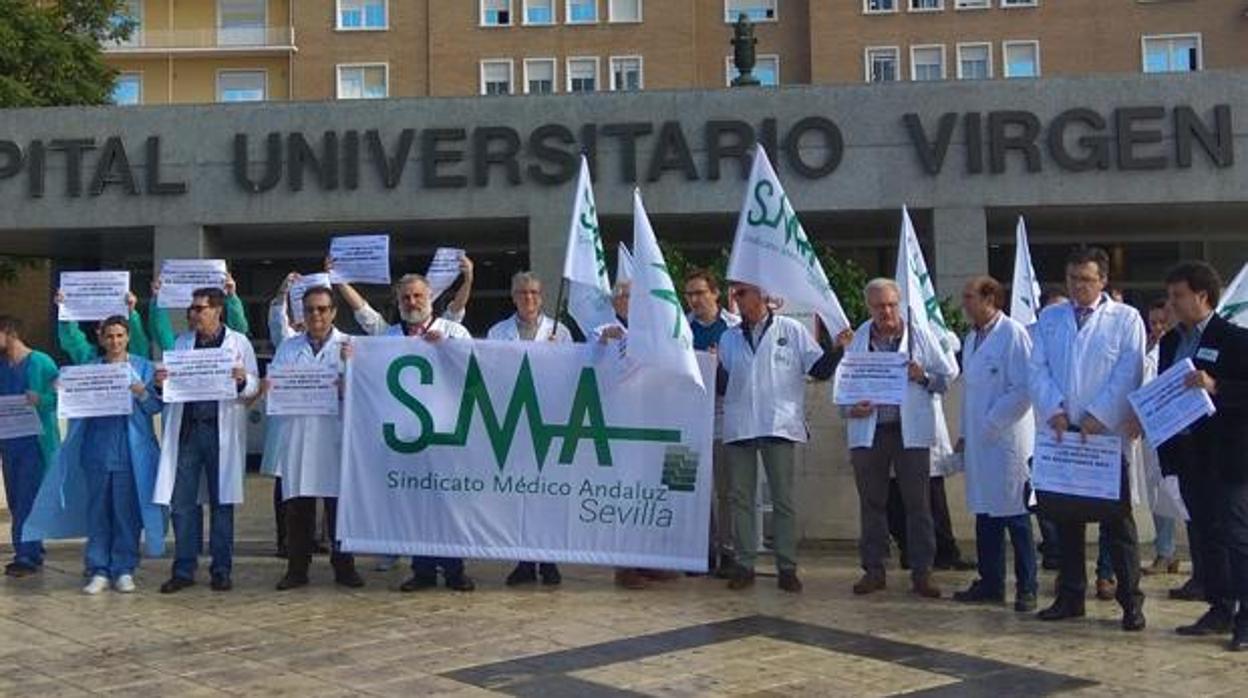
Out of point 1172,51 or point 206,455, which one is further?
point 1172,51

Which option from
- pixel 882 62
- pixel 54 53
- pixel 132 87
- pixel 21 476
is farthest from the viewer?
pixel 132 87

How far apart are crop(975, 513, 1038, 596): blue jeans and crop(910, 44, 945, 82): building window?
39539 mm

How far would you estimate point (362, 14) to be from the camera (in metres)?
48.0

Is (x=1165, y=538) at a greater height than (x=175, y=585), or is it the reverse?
(x=1165, y=538)

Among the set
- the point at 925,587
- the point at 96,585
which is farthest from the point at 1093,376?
the point at 96,585

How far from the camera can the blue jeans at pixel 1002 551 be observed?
7.66m

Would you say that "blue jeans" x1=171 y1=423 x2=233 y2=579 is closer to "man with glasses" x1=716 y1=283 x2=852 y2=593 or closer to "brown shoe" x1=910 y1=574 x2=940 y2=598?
"man with glasses" x1=716 y1=283 x2=852 y2=593

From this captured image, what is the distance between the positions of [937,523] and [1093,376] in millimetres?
2664

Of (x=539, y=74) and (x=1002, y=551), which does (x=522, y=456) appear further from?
(x=539, y=74)

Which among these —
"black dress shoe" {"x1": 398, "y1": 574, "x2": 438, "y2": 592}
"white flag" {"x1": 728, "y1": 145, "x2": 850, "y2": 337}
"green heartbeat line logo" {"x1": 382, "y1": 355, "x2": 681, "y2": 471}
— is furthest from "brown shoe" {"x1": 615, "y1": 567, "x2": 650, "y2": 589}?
"white flag" {"x1": 728, "y1": 145, "x2": 850, "y2": 337}

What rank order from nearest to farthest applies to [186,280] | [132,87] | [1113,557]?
[1113,557], [186,280], [132,87]

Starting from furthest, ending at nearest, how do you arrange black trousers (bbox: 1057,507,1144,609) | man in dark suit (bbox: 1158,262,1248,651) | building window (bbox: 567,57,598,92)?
1. building window (bbox: 567,57,598,92)
2. black trousers (bbox: 1057,507,1144,609)
3. man in dark suit (bbox: 1158,262,1248,651)

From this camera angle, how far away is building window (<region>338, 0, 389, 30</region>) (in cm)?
4750

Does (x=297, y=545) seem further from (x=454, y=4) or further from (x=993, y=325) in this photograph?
(x=454, y=4)
